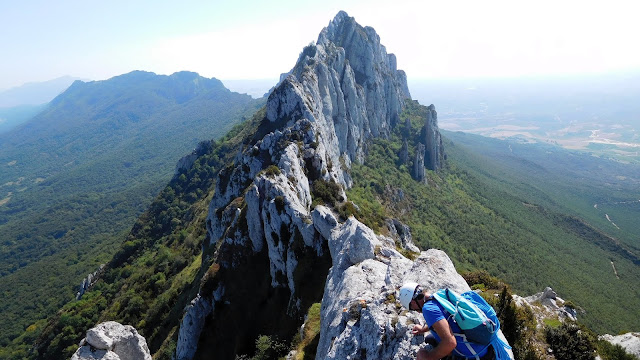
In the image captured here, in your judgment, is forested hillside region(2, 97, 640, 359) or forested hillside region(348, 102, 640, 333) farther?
forested hillside region(348, 102, 640, 333)

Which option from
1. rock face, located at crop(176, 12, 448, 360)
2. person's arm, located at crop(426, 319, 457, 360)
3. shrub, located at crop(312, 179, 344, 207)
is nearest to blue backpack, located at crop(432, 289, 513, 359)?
person's arm, located at crop(426, 319, 457, 360)

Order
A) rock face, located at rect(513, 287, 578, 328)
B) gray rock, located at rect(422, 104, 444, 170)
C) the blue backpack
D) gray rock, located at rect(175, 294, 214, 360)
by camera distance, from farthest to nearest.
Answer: gray rock, located at rect(422, 104, 444, 170)
gray rock, located at rect(175, 294, 214, 360)
rock face, located at rect(513, 287, 578, 328)
the blue backpack

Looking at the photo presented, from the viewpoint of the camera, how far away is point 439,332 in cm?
822

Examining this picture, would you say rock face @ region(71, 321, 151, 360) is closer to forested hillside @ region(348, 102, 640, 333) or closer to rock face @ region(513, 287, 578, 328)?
rock face @ region(513, 287, 578, 328)

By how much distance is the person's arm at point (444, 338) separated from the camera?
810 centimetres

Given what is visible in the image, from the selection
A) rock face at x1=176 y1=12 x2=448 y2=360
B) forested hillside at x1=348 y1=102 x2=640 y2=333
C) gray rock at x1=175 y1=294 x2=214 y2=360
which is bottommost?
forested hillside at x1=348 y1=102 x2=640 y2=333

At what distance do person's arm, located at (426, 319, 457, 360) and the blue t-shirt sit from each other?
128 mm

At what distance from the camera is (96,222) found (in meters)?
192

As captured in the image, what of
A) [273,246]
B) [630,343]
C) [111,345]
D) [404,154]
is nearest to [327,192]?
[273,246]

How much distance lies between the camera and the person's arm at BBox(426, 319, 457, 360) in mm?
8102

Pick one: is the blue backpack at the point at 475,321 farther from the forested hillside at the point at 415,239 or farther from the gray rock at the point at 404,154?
the gray rock at the point at 404,154

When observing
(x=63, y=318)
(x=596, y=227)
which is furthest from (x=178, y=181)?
(x=596, y=227)

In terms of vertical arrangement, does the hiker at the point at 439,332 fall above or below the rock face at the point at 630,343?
above

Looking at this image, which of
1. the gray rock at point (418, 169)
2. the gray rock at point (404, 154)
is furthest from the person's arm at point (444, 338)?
the gray rock at point (404, 154)
